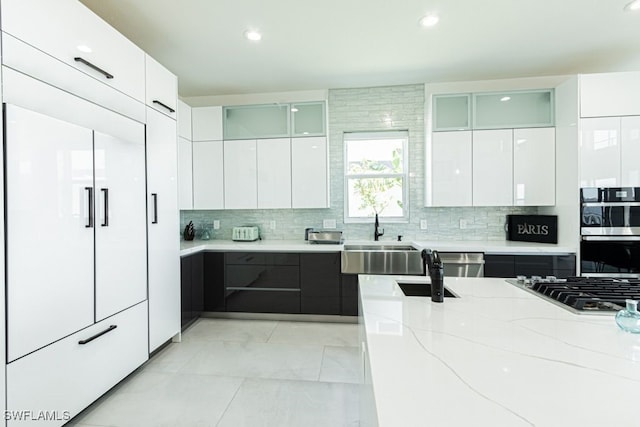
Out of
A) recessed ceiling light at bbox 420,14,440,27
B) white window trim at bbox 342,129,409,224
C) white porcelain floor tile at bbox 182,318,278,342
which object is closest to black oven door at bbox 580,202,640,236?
white window trim at bbox 342,129,409,224

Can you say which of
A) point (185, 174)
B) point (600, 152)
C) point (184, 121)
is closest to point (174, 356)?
point (185, 174)

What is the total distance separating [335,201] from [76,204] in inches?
103

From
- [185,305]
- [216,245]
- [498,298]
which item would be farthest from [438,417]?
[216,245]

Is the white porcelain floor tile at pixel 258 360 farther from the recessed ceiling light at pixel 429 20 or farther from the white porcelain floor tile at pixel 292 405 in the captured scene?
the recessed ceiling light at pixel 429 20

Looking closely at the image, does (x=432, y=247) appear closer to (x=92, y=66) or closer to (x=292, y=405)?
(x=292, y=405)

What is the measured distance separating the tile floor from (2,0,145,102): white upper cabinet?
2.07 metres

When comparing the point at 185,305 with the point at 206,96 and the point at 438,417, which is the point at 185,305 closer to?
the point at 206,96

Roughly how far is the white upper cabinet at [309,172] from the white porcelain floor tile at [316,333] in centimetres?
132

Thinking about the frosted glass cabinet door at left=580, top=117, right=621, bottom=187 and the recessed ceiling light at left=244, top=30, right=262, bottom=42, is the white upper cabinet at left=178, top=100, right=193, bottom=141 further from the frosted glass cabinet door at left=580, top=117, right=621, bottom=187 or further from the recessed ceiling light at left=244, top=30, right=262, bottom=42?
the frosted glass cabinet door at left=580, top=117, right=621, bottom=187

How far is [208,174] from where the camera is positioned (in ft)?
12.1

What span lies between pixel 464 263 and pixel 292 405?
6.79 feet

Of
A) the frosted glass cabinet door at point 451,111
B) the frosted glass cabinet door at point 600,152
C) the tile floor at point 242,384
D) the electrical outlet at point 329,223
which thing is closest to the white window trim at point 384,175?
the electrical outlet at point 329,223

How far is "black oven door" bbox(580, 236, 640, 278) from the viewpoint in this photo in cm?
279

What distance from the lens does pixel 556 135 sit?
10.4 feet
